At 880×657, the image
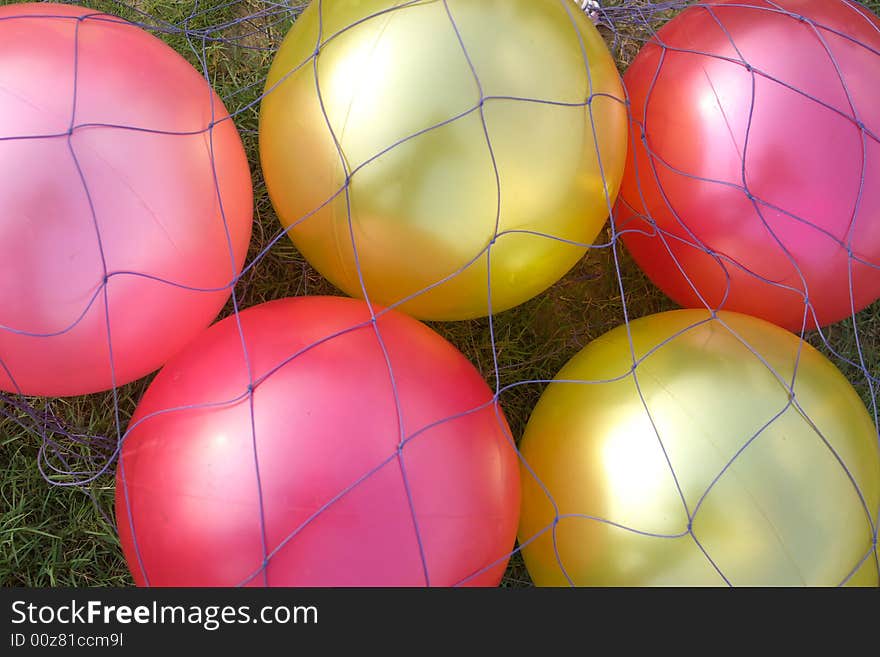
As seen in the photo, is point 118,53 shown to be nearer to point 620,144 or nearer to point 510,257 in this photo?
point 510,257

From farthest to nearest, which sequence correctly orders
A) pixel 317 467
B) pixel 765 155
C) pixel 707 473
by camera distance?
pixel 765 155, pixel 707 473, pixel 317 467

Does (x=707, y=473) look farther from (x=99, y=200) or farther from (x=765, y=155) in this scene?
(x=99, y=200)

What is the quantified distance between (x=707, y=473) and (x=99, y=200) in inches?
31.5

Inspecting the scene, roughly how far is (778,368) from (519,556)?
550 mm

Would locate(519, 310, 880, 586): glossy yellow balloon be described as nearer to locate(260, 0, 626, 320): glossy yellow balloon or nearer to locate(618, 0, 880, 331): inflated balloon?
locate(618, 0, 880, 331): inflated balloon

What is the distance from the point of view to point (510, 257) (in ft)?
3.45

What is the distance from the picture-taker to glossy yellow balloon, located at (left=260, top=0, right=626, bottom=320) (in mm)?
970

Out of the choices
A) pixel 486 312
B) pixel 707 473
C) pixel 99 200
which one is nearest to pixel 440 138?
pixel 486 312

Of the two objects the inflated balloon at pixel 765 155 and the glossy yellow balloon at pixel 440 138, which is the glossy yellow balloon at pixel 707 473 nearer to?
the inflated balloon at pixel 765 155

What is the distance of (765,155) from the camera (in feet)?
3.66

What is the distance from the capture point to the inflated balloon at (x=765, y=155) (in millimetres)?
1119

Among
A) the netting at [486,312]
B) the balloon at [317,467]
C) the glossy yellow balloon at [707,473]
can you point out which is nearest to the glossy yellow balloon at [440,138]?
the netting at [486,312]
